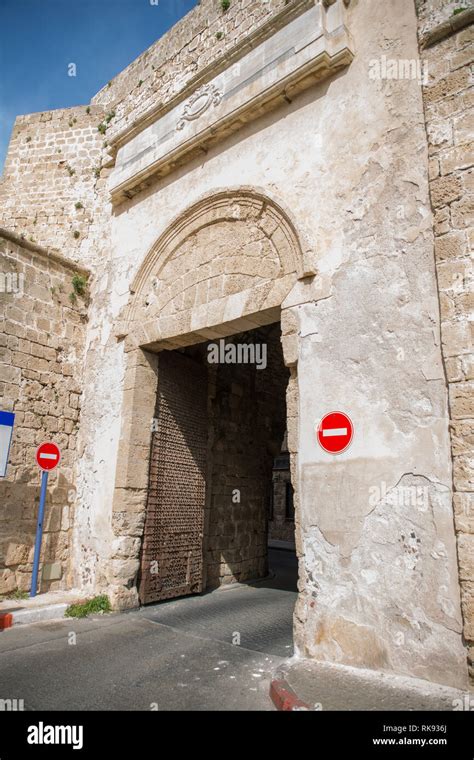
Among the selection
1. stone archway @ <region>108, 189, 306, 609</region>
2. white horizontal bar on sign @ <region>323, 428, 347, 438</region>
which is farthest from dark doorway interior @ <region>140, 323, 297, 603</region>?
white horizontal bar on sign @ <region>323, 428, 347, 438</region>

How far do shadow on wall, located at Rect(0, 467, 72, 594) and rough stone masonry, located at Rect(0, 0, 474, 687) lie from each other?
0.09 feet

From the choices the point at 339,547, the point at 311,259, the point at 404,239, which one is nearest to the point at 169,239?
the point at 311,259

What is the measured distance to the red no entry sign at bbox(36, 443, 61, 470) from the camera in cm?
540

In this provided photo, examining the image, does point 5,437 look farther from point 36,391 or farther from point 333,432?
point 333,432

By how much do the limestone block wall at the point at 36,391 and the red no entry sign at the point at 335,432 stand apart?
366 centimetres

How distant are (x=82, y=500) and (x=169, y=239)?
3.35 m

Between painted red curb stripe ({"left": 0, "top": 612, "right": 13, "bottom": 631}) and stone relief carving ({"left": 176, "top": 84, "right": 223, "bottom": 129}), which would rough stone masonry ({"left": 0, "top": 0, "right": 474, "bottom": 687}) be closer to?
stone relief carving ({"left": 176, "top": 84, "right": 223, "bottom": 129})

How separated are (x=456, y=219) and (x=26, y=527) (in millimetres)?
5292

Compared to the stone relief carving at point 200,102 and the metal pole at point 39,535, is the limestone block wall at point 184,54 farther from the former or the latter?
the metal pole at point 39,535

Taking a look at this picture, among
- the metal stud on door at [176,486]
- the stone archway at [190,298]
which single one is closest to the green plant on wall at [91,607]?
the stone archway at [190,298]

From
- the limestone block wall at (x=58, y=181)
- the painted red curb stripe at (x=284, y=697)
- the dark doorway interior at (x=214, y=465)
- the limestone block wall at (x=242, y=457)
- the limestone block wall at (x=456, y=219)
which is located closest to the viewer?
the painted red curb stripe at (x=284, y=697)

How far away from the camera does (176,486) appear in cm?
616

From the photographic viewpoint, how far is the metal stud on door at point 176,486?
572 cm
